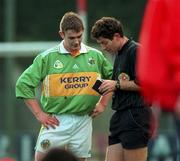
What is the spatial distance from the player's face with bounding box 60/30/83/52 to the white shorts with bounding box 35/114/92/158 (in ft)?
1.87

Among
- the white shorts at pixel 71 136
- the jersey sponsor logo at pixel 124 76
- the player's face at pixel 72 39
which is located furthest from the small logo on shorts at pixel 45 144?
the jersey sponsor logo at pixel 124 76

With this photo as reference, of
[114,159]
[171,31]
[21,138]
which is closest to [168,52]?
[171,31]

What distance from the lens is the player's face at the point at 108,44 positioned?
26.9ft

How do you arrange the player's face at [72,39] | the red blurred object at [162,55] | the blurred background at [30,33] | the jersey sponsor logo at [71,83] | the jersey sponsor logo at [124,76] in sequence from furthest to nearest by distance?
the blurred background at [30,33] → the jersey sponsor logo at [71,83] → the player's face at [72,39] → the jersey sponsor logo at [124,76] → the red blurred object at [162,55]

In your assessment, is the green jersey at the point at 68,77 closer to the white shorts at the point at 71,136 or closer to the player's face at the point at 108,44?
the white shorts at the point at 71,136

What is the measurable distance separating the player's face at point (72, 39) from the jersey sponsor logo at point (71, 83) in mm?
236

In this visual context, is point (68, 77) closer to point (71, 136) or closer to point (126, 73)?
point (71, 136)

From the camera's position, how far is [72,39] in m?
8.54

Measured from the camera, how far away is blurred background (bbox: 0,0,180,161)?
20.1 metres

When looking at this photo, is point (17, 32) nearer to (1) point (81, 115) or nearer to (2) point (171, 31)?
(1) point (81, 115)

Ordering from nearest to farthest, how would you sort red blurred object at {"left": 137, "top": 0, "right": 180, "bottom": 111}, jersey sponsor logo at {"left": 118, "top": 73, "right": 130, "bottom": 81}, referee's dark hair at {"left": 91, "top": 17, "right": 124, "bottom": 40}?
red blurred object at {"left": 137, "top": 0, "right": 180, "bottom": 111} < referee's dark hair at {"left": 91, "top": 17, "right": 124, "bottom": 40} < jersey sponsor logo at {"left": 118, "top": 73, "right": 130, "bottom": 81}

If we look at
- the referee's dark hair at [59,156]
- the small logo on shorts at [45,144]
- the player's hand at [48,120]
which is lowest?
the small logo on shorts at [45,144]

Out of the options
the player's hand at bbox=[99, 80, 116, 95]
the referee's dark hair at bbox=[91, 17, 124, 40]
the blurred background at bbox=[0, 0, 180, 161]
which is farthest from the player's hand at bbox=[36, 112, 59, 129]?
the blurred background at bbox=[0, 0, 180, 161]

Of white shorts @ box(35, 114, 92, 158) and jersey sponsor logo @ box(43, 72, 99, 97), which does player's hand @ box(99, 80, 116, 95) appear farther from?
white shorts @ box(35, 114, 92, 158)
